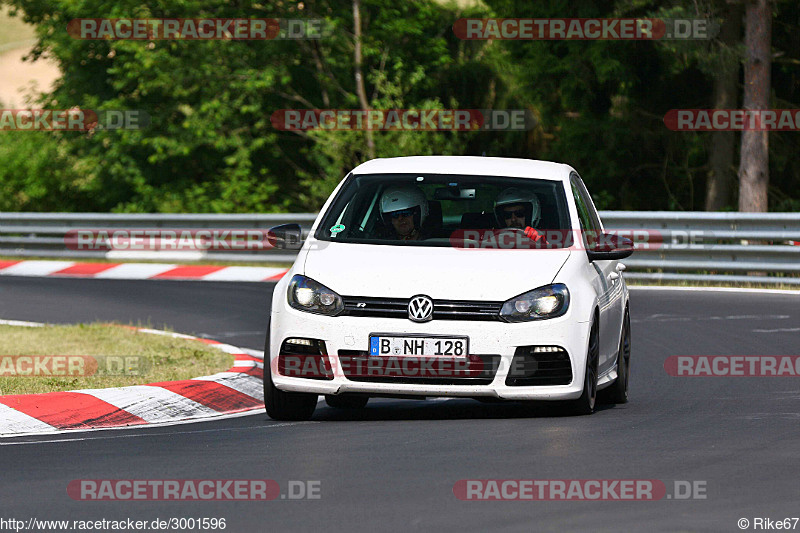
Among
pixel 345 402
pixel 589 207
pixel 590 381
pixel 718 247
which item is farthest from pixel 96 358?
pixel 718 247

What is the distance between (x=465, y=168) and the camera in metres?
10.1

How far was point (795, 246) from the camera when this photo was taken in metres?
20.0

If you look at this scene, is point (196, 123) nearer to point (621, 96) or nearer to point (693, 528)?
point (621, 96)

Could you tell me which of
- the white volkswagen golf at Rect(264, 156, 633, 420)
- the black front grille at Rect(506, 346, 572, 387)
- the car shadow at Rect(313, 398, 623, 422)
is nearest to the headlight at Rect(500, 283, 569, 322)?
the white volkswagen golf at Rect(264, 156, 633, 420)

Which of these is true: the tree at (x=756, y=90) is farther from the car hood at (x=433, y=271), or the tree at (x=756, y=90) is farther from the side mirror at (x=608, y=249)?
the car hood at (x=433, y=271)

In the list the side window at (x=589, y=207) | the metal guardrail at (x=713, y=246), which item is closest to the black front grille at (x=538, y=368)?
the side window at (x=589, y=207)

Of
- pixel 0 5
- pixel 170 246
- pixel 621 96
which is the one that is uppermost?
Result: pixel 0 5

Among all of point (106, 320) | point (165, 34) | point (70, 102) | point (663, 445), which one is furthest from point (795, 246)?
point (70, 102)

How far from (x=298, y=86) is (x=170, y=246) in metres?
12.0

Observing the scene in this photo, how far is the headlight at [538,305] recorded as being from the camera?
8.71 m

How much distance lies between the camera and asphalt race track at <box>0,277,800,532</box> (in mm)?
6137

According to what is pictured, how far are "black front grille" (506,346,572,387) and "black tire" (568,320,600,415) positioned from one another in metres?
0.21

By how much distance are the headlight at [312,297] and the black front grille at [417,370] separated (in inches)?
10.3

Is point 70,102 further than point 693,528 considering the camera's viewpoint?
Yes
